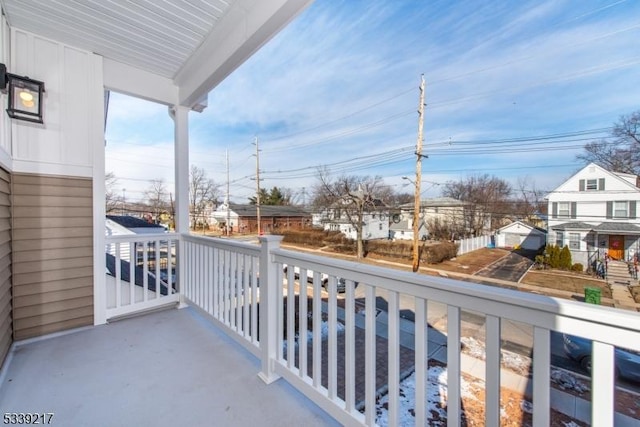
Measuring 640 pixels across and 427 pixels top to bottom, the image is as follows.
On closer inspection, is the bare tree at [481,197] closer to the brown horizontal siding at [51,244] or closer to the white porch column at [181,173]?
the white porch column at [181,173]

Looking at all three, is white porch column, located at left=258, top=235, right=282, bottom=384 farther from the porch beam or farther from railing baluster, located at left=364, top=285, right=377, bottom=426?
the porch beam

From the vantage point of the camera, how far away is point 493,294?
2.71 ft

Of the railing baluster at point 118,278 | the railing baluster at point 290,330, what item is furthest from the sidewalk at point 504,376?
the railing baluster at point 118,278

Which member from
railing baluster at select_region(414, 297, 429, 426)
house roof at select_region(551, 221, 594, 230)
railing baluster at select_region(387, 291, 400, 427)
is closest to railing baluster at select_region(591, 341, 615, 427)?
railing baluster at select_region(414, 297, 429, 426)

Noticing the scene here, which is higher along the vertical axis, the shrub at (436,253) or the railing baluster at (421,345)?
the railing baluster at (421,345)

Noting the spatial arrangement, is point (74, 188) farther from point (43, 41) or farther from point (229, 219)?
point (229, 219)

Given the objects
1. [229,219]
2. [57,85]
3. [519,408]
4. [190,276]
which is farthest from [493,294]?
[229,219]

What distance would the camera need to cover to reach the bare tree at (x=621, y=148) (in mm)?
7750

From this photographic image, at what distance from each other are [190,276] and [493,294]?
286cm

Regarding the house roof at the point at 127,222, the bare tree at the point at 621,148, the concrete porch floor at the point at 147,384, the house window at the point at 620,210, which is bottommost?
the concrete porch floor at the point at 147,384

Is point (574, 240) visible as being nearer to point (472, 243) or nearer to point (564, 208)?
point (564, 208)

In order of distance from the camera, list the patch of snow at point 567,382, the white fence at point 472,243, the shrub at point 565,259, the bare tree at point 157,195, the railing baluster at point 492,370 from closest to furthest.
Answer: the railing baluster at point 492,370 < the patch of snow at point 567,382 < the shrub at point 565,259 < the white fence at point 472,243 < the bare tree at point 157,195

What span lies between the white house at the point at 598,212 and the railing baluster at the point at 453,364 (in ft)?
34.4

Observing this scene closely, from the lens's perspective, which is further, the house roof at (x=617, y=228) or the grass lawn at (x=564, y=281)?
the grass lawn at (x=564, y=281)
